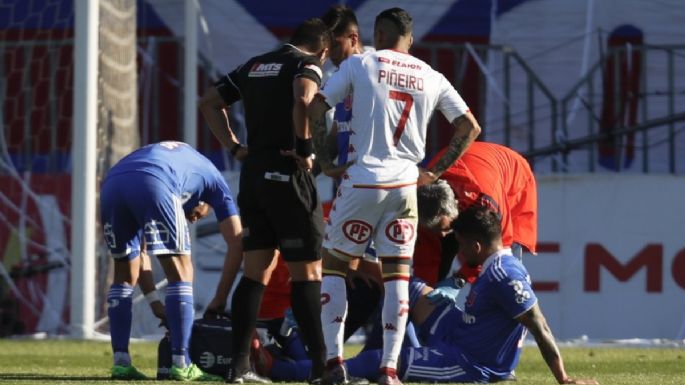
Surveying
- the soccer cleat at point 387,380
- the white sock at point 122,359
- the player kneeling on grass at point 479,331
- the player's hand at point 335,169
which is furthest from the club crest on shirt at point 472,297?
the white sock at point 122,359

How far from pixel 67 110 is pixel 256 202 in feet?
25.3

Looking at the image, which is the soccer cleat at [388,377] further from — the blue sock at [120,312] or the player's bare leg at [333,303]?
the blue sock at [120,312]

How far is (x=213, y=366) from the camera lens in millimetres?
8227

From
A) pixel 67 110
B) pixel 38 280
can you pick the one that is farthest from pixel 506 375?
pixel 67 110

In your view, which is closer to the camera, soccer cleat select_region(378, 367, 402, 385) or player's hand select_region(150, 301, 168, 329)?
soccer cleat select_region(378, 367, 402, 385)

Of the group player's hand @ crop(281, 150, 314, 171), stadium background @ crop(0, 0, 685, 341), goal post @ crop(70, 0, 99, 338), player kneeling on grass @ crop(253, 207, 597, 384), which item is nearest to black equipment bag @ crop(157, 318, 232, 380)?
player kneeling on grass @ crop(253, 207, 597, 384)

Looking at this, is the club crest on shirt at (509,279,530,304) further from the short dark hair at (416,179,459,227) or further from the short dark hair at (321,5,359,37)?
the short dark hair at (321,5,359,37)

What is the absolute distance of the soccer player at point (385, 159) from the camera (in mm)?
6984

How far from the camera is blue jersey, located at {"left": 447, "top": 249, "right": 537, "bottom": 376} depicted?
292 inches

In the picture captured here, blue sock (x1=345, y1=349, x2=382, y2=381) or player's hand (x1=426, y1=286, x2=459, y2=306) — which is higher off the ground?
player's hand (x1=426, y1=286, x2=459, y2=306)

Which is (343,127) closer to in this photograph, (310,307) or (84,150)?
(310,307)

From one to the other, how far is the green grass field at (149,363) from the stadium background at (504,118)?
984mm

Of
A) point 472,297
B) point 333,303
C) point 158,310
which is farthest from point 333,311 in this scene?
point 158,310

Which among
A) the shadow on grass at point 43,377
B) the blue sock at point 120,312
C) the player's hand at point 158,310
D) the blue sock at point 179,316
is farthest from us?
the player's hand at point 158,310
